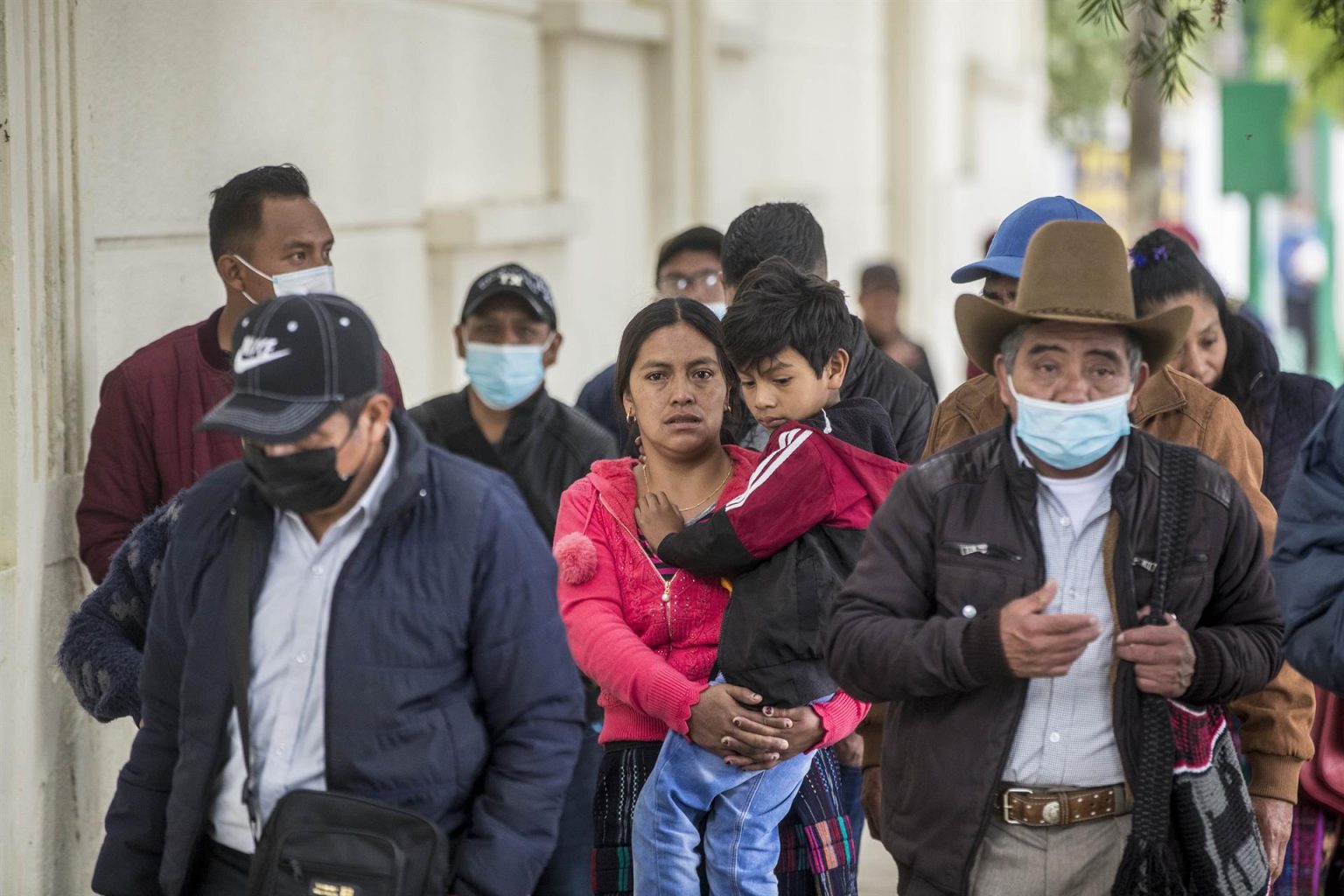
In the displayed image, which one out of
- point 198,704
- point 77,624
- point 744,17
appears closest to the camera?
point 198,704

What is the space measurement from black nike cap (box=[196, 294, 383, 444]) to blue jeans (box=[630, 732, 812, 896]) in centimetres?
131

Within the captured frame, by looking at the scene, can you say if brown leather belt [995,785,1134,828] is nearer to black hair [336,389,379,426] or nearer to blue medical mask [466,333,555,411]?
black hair [336,389,379,426]

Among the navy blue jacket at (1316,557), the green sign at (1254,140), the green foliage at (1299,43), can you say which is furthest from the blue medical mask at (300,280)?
the green foliage at (1299,43)

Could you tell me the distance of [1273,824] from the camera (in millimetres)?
3918

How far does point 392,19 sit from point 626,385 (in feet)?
11.9

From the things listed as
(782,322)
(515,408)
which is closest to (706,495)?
(782,322)

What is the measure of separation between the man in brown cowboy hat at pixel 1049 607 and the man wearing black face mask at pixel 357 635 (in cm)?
64

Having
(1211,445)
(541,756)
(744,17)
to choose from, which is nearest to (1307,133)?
(744,17)

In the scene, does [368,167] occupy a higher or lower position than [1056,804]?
higher

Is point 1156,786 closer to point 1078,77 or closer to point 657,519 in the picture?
point 657,519

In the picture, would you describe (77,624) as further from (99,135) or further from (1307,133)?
(1307,133)

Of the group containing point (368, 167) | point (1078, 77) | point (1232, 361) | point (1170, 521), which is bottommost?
point (1170, 521)

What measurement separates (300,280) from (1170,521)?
2371 mm

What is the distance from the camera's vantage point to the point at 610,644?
400 centimetres
